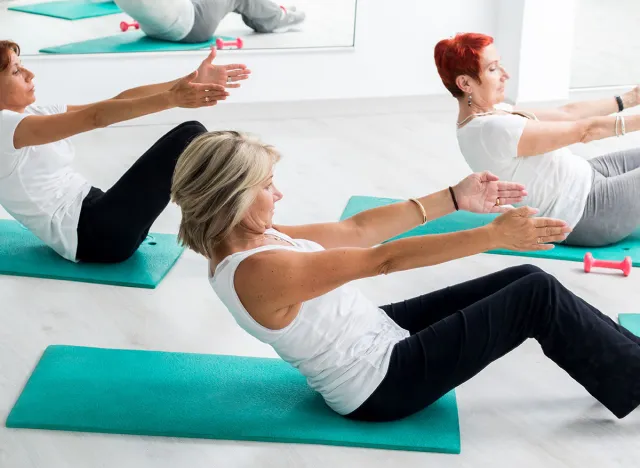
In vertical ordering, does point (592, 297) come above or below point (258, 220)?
below

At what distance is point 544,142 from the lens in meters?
3.70

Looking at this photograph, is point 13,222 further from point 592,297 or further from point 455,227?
point 592,297

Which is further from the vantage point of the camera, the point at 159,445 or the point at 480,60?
the point at 480,60

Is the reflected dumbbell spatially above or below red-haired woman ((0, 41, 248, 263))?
above

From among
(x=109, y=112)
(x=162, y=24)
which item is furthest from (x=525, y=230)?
(x=162, y=24)

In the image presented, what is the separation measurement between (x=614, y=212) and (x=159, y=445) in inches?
87.2

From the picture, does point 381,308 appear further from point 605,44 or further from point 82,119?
point 605,44

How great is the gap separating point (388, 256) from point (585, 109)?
217 cm

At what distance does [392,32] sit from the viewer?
584 centimetres

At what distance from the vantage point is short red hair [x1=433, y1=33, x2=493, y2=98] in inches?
144

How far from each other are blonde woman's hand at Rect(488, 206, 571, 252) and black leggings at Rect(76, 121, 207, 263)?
5.60 feet

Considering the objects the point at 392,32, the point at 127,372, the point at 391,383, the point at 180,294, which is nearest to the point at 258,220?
the point at 391,383

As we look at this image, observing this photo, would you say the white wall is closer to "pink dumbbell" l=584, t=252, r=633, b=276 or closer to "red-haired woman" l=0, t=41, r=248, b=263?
"red-haired woman" l=0, t=41, r=248, b=263

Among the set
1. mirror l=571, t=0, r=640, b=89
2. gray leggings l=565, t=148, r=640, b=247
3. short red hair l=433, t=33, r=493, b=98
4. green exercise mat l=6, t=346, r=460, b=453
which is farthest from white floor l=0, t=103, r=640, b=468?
mirror l=571, t=0, r=640, b=89
